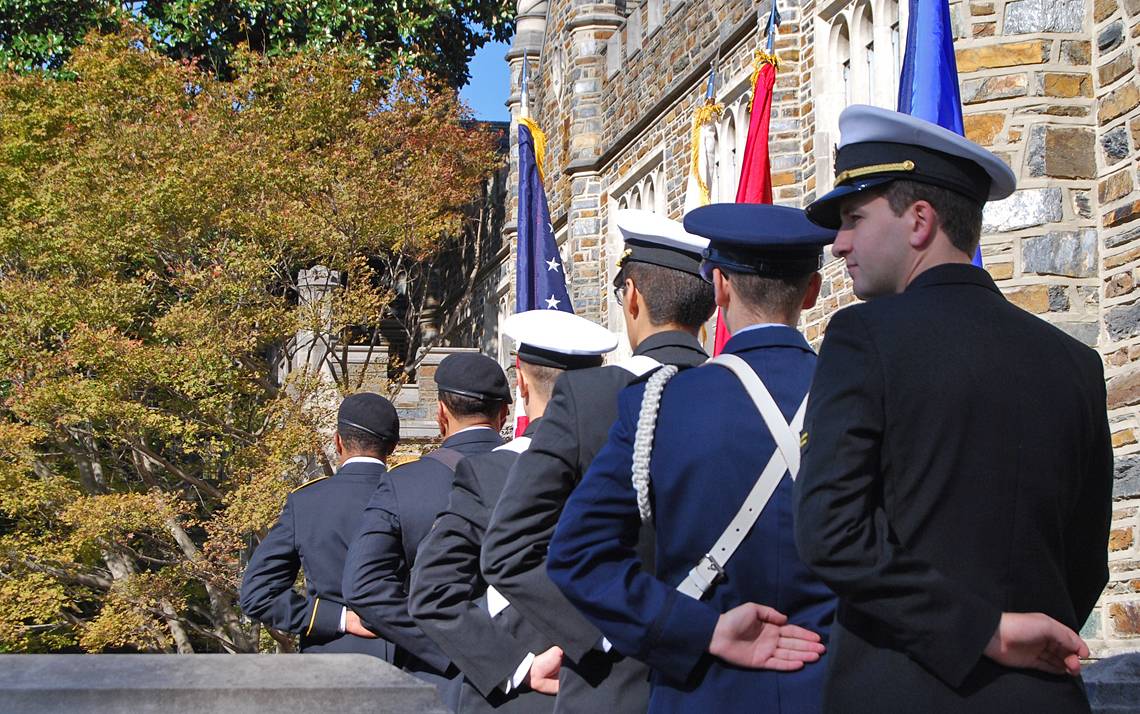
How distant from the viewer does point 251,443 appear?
1967 cm

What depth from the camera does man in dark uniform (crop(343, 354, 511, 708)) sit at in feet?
18.1

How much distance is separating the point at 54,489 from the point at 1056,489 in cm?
1826

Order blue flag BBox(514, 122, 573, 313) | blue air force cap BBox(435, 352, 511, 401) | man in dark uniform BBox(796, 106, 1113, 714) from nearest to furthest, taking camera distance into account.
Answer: man in dark uniform BBox(796, 106, 1113, 714) → blue air force cap BBox(435, 352, 511, 401) → blue flag BBox(514, 122, 573, 313)

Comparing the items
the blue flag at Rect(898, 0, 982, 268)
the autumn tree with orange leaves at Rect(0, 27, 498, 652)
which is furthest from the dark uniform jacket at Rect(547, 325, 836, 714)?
the autumn tree with orange leaves at Rect(0, 27, 498, 652)

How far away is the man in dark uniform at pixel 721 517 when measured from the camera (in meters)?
3.01

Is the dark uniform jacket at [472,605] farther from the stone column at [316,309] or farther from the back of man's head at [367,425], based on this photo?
the stone column at [316,309]

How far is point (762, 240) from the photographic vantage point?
10.6 ft

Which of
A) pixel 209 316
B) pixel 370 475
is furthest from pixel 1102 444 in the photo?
pixel 209 316

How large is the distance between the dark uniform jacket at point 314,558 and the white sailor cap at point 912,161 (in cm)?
386

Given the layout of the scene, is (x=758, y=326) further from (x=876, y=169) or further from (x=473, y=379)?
(x=473, y=379)

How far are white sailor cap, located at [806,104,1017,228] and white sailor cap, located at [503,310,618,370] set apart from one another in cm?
180

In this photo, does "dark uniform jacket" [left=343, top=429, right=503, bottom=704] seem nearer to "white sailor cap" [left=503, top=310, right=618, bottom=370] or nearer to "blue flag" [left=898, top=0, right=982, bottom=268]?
"white sailor cap" [left=503, top=310, right=618, bottom=370]

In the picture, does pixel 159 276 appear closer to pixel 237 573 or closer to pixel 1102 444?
pixel 237 573

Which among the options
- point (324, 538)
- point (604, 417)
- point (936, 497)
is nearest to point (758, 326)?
point (604, 417)
